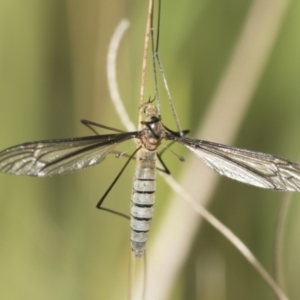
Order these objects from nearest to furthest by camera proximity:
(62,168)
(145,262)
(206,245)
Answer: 1. (62,168)
2. (145,262)
3. (206,245)

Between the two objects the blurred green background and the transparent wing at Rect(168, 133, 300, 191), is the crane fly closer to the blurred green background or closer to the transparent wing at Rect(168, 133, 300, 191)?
the transparent wing at Rect(168, 133, 300, 191)

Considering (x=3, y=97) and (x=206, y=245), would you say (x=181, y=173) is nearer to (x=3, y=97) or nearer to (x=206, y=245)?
(x=206, y=245)

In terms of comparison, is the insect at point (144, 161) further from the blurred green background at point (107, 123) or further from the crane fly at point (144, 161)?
the blurred green background at point (107, 123)

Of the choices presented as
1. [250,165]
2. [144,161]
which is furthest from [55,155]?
[250,165]

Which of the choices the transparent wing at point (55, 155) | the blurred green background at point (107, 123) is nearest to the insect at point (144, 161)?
the transparent wing at point (55, 155)

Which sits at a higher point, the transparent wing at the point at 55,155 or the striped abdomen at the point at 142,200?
the transparent wing at the point at 55,155

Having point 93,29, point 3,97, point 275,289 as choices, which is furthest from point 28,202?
point 275,289

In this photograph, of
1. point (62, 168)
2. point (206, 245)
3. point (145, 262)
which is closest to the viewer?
point (62, 168)

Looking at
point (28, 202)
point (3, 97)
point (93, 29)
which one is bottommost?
point (28, 202)
